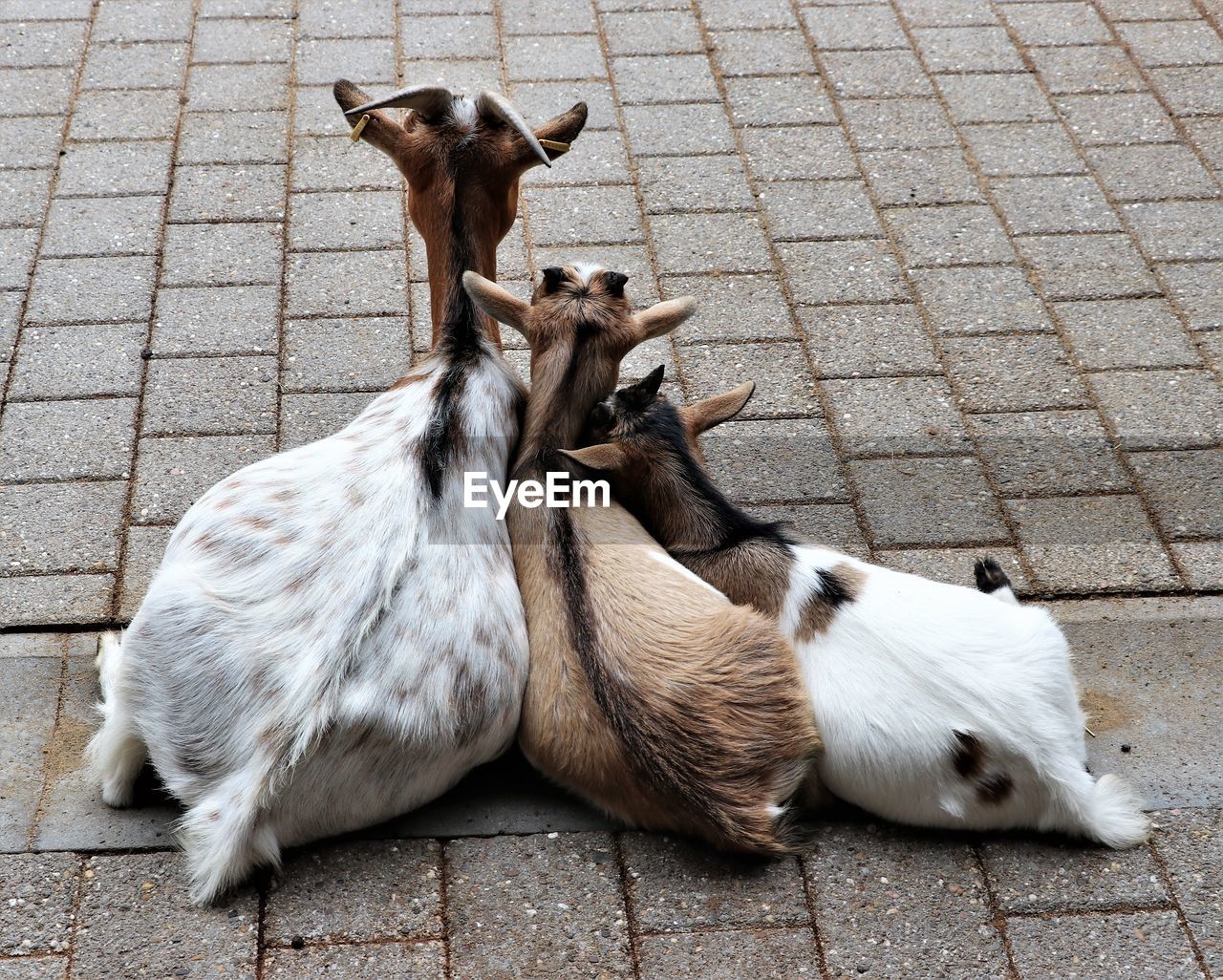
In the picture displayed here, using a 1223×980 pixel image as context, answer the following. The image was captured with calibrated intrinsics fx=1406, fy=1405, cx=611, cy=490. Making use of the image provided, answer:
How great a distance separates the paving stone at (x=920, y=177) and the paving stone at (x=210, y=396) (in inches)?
104

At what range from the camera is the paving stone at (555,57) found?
638 cm

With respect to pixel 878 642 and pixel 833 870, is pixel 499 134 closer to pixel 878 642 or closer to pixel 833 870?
pixel 878 642

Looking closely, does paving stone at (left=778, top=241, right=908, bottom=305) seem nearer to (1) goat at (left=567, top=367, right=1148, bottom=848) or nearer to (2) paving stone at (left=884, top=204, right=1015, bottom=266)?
(2) paving stone at (left=884, top=204, right=1015, bottom=266)

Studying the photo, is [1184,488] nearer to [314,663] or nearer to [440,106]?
[440,106]

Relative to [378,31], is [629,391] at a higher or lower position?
higher

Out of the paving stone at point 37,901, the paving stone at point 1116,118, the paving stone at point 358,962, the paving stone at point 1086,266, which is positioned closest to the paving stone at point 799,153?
the paving stone at point 1086,266

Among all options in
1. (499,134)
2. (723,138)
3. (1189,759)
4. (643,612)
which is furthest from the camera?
(723,138)

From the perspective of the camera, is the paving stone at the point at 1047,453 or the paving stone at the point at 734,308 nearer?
the paving stone at the point at 1047,453

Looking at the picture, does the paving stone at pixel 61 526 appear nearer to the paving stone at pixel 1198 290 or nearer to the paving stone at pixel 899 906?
the paving stone at pixel 899 906

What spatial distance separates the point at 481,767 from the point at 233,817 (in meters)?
0.69

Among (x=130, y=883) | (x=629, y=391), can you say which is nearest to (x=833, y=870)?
(x=629, y=391)

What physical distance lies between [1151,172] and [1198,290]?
2.70 ft

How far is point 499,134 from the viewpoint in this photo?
4.17 meters

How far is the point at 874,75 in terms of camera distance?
6.55m
